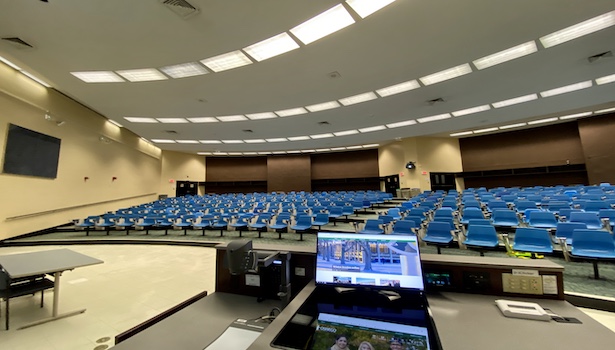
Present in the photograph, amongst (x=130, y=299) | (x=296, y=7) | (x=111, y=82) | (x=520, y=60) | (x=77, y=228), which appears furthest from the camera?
(x=77, y=228)

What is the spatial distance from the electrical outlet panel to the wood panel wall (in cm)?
1652

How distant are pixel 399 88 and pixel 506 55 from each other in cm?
246

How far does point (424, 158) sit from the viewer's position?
13.6 m

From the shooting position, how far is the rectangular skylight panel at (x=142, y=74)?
5839 mm

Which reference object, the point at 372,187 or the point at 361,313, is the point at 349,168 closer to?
the point at 372,187

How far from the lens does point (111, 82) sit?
6340mm

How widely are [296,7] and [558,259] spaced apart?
6011mm

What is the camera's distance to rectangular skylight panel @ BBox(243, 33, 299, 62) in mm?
4773

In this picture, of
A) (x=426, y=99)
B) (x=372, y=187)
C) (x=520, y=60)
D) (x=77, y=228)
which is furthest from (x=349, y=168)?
(x=77, y=228)

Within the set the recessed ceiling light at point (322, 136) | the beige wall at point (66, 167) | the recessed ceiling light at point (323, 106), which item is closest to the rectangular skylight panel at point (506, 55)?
the recessed ceiling light at point (323, 106)

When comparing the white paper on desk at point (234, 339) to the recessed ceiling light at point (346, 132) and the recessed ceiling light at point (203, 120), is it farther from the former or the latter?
the recessed ceiling light at point (346, 132)

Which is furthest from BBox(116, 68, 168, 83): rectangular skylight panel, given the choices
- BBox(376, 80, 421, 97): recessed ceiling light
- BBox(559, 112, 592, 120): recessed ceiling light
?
BBox(559, 112, 592, 120): recessed ceiling light

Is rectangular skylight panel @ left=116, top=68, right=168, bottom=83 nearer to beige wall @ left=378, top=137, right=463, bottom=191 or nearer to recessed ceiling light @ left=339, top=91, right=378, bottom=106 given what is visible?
recessed ceiling light @ left=339, top=91, right=378, bottom=106

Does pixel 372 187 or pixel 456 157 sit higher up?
pixel 456 157
